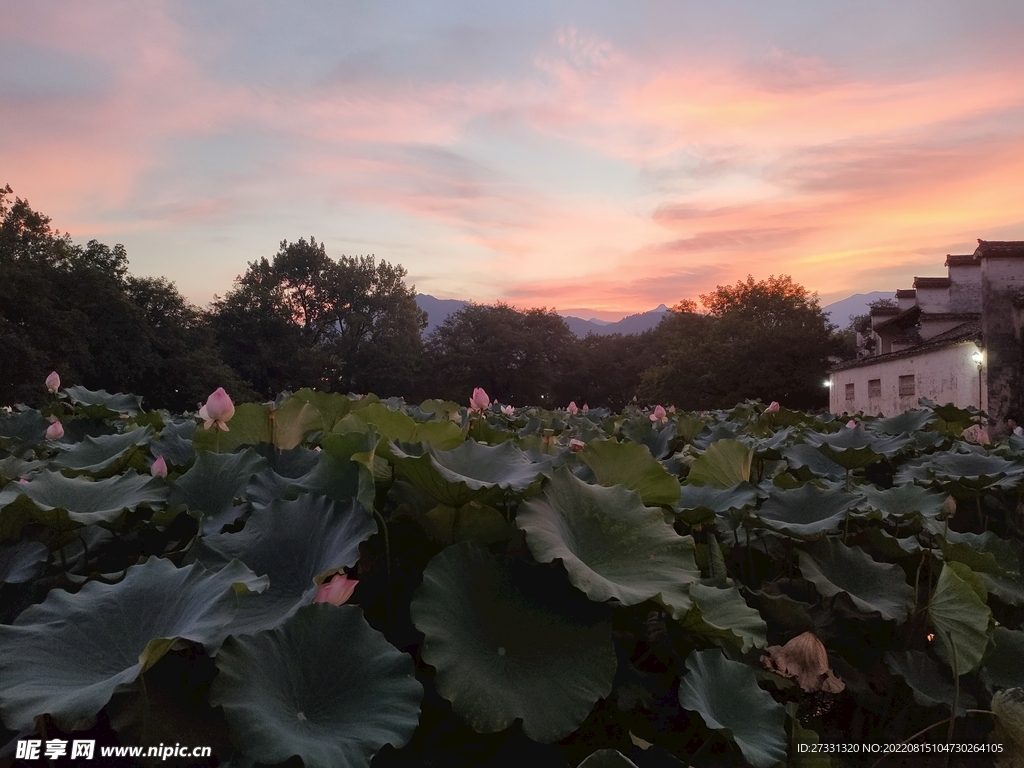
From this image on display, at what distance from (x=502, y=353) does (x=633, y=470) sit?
5652cm

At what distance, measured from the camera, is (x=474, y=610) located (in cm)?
112

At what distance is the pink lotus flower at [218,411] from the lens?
75.9 inches

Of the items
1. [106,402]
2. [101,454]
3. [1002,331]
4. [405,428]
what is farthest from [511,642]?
[1002,331]

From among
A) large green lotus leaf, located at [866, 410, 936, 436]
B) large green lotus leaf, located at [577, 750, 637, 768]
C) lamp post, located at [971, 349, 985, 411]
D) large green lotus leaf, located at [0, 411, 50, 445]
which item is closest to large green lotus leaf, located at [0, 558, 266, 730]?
large green lotus leaf, located at [577, 750, 637, 768]

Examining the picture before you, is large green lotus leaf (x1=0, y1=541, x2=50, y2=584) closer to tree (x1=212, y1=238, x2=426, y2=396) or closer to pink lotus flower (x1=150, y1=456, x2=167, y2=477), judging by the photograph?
pink lotus flower (x1=150, y1=456, x2=167, y2=477)

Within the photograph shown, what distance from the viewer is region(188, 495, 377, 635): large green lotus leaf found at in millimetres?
1145

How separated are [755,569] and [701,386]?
4364 centimetres

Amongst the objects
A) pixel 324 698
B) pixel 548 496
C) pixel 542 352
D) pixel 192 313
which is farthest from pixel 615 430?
pixel 542 352

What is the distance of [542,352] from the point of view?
197ft

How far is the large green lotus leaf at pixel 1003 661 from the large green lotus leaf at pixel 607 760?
3.57ft

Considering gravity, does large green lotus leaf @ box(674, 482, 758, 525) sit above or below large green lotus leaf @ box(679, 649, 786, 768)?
above

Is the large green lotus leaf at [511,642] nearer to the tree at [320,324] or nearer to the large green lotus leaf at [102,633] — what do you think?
the large green lotus leaf at [102,633]

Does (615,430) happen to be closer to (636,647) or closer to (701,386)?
(636,647)

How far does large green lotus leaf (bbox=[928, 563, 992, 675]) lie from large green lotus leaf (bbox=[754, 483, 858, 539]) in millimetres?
276
